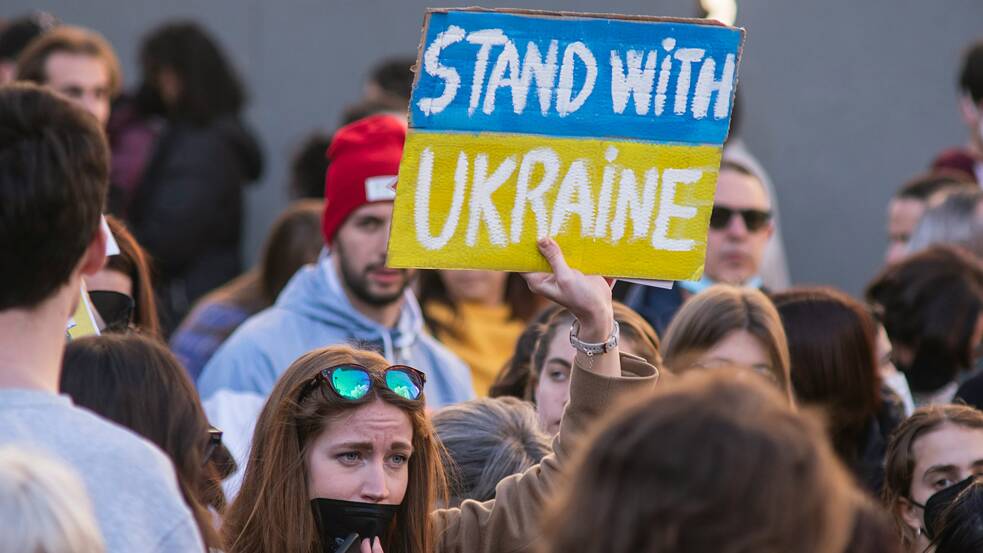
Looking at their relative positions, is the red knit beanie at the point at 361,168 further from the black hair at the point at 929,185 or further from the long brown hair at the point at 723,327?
the black hair at the point at 929,185

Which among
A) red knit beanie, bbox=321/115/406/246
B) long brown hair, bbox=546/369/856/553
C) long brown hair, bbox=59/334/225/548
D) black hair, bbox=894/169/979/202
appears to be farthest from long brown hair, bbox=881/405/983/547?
black hair, bbox=894/169/979/202

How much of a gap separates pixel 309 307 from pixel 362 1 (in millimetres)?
4026

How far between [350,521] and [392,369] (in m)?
0.39

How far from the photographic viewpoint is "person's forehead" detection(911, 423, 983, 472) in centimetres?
390

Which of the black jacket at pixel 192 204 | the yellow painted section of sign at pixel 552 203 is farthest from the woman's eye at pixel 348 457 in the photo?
the black jacket at pixel 192 204

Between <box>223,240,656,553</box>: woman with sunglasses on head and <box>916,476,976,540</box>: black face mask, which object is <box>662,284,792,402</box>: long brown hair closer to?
<box>916,476,976,540</box>: black face mask

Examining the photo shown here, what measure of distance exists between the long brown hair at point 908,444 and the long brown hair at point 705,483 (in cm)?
215

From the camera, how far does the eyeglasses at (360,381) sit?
342cm

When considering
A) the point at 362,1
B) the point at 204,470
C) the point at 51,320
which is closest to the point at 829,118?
the point at 362,1

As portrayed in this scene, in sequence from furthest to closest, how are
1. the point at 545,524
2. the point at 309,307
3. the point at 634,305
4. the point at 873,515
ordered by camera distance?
the point at 634,305
the point at 309,307
the point at 873,515
the point at 545,524

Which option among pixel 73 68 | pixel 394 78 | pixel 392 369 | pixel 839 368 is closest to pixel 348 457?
pixel 392 369

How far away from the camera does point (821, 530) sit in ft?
6.14

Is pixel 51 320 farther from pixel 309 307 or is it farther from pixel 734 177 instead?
pixel 734 177

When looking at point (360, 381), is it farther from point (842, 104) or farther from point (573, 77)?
point (842, 104)
